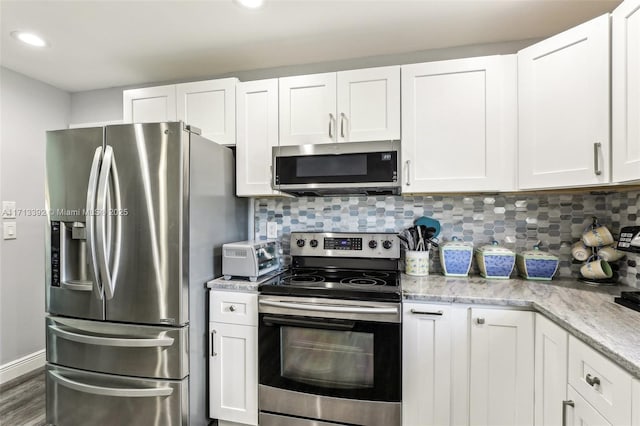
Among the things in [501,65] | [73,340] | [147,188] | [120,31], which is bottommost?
[73,340]

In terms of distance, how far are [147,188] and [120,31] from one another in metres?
1.06

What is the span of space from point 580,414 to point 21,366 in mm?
3633

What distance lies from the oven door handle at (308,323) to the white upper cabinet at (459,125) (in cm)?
85

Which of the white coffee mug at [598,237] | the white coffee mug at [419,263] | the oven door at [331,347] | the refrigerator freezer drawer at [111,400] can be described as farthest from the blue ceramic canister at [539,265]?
the refrigerator freezer drawer at [111,400]

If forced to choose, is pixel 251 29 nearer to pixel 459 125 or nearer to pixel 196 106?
pixel 196 106

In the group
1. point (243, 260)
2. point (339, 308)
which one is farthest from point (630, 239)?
point (243, 260)

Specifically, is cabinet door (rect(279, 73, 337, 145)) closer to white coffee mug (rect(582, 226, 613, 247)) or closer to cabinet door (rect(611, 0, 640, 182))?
cabinet door (rect(611, 0, 640, 182))

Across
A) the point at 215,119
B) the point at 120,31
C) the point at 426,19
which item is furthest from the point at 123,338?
the point at 426,19

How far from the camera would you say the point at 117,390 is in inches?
67.4

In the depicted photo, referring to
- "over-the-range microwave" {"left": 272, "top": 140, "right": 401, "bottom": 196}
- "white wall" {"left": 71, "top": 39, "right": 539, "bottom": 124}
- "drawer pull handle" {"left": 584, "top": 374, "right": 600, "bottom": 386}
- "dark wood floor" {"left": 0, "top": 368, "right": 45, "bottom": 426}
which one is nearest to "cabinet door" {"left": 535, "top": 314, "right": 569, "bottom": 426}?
"drawer pull handle" {"left": 584, "top": 374, "right": 600, "bottom": 386}

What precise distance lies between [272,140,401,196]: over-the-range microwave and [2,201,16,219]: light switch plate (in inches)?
84.5

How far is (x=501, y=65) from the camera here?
68.8 inches

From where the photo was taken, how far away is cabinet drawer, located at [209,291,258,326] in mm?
1753

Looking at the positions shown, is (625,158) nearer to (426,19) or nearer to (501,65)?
(501,65)
